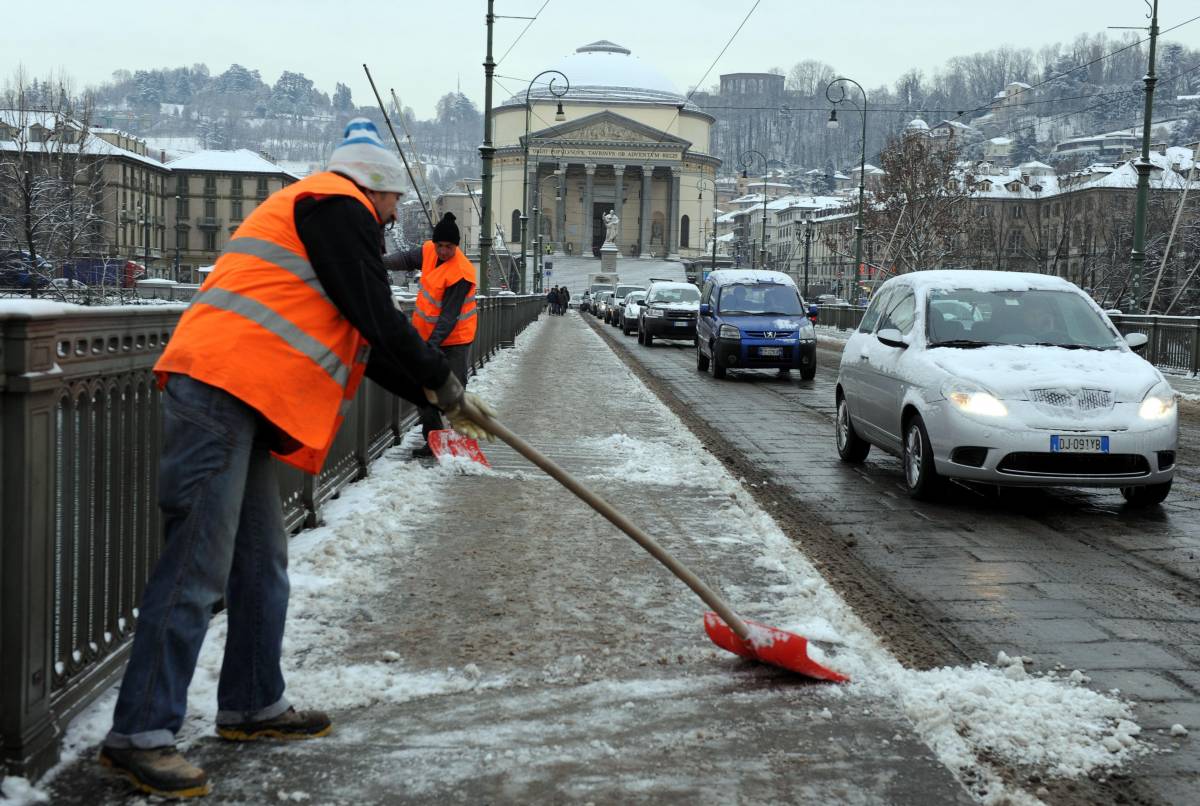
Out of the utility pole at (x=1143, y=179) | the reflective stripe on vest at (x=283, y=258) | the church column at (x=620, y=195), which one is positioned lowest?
the reflective stripe on vest at (x=283, y=258)

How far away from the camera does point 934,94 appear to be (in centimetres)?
9744

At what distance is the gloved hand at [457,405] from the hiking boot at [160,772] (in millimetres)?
1212

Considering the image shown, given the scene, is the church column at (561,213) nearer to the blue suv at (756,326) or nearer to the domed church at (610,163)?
the domed church at (610,163)

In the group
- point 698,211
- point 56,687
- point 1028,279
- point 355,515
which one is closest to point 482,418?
point 56,687

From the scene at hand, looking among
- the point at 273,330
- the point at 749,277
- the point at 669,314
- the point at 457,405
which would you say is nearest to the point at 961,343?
the point at 457,405

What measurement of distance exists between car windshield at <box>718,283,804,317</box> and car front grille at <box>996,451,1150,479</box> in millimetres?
14057

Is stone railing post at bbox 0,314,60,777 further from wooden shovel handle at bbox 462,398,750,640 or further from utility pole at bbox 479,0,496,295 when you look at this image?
utility pole at bbox 479,0,496,295

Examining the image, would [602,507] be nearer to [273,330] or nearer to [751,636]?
[751,636]

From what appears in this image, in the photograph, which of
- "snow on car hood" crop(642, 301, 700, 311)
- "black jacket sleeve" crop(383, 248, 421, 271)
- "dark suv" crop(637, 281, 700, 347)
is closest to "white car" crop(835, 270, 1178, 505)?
"black jacket sleeve" crop(383, 248, 421, 271)

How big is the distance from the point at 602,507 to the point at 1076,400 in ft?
16.5

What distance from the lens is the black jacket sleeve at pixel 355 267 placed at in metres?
3.60

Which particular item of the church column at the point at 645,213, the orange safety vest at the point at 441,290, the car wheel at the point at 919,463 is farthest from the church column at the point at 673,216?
the car wheel at the point at 919,463

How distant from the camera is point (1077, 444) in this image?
826 centimetres

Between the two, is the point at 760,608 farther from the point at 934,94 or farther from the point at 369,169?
the point at 934,94
